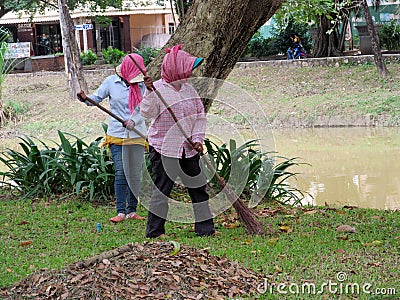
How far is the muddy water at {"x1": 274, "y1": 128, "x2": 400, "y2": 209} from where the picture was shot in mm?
10306

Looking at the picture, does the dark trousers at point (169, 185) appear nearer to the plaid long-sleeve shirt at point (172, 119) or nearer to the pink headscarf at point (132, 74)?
the plaid long-sleeve shirt at point (172, 119)

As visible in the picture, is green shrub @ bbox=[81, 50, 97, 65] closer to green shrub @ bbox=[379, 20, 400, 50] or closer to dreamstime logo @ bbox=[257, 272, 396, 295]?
green shrub @ bbox=[379, 20, 400, 50]

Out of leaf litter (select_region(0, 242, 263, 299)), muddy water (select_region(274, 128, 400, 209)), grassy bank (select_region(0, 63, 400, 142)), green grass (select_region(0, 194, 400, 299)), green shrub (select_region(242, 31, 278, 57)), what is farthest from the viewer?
green shrub (select_region(242, 31, 278, 57))

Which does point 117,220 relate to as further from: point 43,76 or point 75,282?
point 43,76

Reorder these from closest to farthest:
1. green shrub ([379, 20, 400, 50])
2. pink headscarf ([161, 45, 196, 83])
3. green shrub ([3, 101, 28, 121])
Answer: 1. pink headscarf ([161, 45, 196, 83])
2. green shrub ([3, 101, 28, 121])
3. green shrub ([379, 20, 400, 50])

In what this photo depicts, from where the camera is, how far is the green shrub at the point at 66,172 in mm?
8266

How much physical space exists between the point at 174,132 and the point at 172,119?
0.11 meters

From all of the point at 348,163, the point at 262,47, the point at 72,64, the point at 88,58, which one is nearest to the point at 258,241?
the point at 348,163

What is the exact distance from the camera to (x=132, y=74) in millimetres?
6672

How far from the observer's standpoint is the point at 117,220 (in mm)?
7090

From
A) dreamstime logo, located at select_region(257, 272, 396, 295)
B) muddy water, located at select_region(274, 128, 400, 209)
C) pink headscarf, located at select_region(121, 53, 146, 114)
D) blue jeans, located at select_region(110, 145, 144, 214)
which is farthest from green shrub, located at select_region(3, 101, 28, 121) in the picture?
dreamstime logo, located at select_region(257, 272, 396, 295)

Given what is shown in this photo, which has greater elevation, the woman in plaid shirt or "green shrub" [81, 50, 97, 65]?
the woman in plaid shirt

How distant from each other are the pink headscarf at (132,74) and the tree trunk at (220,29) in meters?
1.36

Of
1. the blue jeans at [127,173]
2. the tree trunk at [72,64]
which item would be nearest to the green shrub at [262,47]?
the tree trunk at [72,64]
